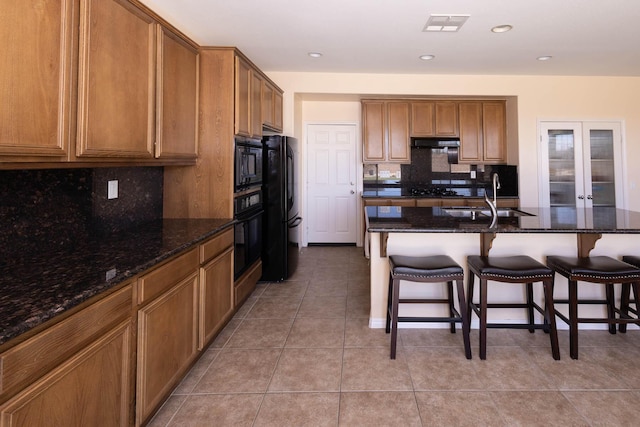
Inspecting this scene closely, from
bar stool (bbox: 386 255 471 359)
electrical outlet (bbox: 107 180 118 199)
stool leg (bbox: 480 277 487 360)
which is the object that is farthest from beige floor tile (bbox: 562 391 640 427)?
electrical outlet (bbox: 107 180 118 199)

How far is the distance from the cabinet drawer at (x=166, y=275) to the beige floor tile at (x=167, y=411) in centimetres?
64

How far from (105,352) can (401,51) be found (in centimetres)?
382

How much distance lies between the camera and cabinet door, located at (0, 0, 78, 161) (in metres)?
1.19

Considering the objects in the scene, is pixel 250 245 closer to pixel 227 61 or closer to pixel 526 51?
pixel 227 61

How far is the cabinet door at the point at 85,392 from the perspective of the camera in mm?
955

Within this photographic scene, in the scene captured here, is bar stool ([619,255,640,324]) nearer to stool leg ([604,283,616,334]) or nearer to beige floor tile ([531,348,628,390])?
stool leg ([604,283,616,334])

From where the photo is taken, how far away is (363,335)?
8.71 feet

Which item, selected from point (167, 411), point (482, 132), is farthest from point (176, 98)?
point (482, 132)

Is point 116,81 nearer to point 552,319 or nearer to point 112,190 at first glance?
point 112,190

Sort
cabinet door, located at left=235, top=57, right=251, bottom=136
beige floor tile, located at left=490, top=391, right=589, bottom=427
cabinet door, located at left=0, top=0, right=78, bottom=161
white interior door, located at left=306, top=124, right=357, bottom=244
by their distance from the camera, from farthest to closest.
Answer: white interior door, located at left=306, top=124, right=357, bottom=244 → cabinet door, located at left=235, top=57, right=251, bottom=136 → beige floor tile, located at left=490, top=391, right=589, bottom=427 → cabinet door, located at left=0, top=0, right=78, bottom=161

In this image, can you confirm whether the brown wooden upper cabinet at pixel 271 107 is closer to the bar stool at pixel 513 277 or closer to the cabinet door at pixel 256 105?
the cabinet door at pixel 256 105

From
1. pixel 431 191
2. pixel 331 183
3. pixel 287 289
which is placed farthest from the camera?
pixel 331 183

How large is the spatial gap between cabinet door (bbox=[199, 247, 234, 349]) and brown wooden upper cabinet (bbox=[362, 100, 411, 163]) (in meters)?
3.28

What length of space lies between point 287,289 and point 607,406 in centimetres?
264
